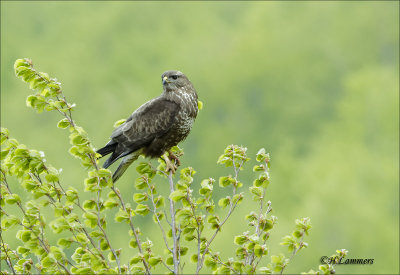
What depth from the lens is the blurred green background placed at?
5494 cm

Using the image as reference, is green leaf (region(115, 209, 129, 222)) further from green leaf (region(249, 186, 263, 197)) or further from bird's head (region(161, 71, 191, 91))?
bird's head (region(161, 71, 191, 91))

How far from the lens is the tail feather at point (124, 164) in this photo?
7075mm

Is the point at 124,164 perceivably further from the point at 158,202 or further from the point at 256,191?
the point at 256,191

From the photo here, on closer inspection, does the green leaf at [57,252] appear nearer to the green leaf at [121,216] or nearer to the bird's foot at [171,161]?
the green leaf at [121,216]

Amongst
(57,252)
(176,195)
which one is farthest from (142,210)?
(57,252)

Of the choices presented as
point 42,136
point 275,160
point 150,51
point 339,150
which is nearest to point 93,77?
point 150,51

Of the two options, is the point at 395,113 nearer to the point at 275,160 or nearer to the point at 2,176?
the point at 275,160

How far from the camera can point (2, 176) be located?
4.78m

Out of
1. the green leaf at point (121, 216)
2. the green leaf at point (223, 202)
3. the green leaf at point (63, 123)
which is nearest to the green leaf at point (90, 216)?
the green leaf at point (121, 216)

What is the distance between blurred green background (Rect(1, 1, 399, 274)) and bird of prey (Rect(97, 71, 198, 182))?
123 feet

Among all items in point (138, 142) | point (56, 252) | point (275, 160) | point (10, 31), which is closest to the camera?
point (56, 252)

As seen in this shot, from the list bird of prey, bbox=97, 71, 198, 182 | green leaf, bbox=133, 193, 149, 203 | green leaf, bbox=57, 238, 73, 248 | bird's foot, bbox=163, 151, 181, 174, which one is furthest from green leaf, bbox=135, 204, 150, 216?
bird of prey, bbox=97, 71, 198, 182

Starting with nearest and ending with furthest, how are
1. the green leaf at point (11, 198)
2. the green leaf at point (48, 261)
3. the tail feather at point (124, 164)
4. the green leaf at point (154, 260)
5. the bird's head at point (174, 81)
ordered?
the green leaf at point (48, 261), the green leaf at point (11, 198), the green leaf at point (154, 260), the tail feather at point (124, 164), the bird's head at point (174, 81)

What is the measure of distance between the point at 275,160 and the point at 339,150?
807 centimetres
